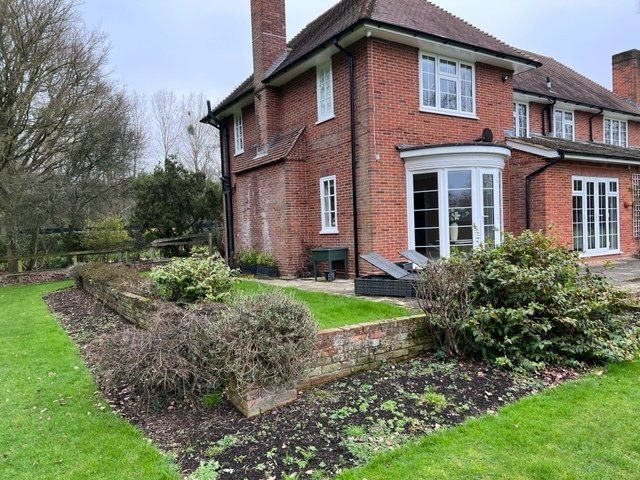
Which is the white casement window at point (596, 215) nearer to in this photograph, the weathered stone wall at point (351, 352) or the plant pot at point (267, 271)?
the plant pot at point (267, 271)

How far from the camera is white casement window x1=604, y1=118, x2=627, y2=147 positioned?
1897cm

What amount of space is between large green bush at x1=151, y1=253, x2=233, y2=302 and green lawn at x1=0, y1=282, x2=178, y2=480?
5.30 ft

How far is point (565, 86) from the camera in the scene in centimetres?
1786

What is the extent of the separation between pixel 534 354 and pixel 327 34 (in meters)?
9.99

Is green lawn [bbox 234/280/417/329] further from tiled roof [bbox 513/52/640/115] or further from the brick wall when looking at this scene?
tiled roof [bbox 513/52/640/115]

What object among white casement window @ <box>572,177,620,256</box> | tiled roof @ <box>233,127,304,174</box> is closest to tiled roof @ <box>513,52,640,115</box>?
white casement window @ <box>572,177,620,256</box>

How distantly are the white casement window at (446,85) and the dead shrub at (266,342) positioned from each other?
888cm

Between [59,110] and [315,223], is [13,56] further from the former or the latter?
[315,223]

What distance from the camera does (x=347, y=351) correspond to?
4.75 m

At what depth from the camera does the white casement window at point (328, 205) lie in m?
12.1

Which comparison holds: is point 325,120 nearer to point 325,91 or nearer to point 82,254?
point 325,91

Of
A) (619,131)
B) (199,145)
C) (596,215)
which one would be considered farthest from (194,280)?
(199,145)

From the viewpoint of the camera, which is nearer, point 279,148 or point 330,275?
point 330,275

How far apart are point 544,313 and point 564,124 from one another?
14687mm
